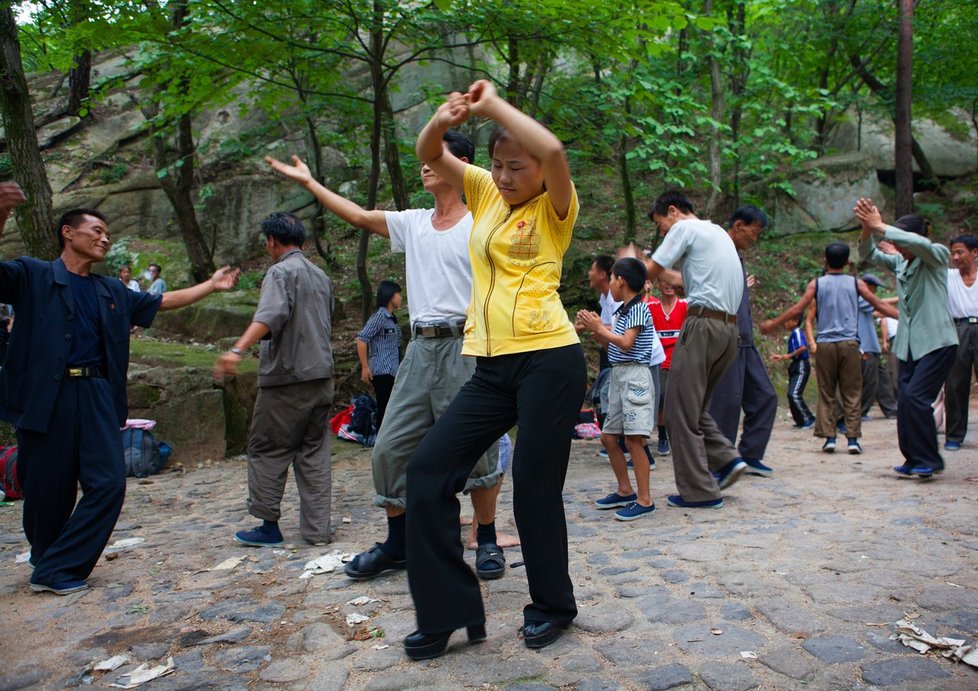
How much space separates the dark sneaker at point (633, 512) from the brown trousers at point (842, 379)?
13.2ft

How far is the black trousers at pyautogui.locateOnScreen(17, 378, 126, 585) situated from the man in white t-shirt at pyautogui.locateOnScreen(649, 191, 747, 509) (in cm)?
376

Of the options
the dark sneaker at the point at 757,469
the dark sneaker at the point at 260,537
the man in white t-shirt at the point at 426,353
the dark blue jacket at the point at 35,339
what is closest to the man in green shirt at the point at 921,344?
the dark sneaker at the point at 757,469

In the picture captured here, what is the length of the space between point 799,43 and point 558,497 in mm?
19860

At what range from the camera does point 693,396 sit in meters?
5.86

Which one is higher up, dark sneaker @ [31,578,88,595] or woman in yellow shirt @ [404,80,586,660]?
woman in yellow shirt @ [404,80,586,660]

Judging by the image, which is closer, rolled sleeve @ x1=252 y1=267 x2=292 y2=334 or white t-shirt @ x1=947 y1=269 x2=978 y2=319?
rolled sleeve @ x1=252 y1=267 x2=292 y2=334

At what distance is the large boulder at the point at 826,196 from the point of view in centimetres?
1945

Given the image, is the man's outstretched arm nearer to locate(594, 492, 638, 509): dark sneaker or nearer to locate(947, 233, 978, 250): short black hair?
locate(594, 492, 638, 509): dark sneaker

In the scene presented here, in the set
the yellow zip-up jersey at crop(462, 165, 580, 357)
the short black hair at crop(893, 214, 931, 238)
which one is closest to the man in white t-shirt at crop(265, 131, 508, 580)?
the yellow zip-up jersey at crop(462, 165, 580, 357)

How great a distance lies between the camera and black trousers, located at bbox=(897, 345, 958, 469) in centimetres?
654

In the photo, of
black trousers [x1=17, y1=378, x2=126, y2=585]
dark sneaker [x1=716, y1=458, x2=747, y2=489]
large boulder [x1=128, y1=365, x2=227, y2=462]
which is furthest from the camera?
large boulder [x1=128, y1=365, x2=227, y2=462]

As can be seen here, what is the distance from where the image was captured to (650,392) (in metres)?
6.11

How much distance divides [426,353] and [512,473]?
4.12 ft

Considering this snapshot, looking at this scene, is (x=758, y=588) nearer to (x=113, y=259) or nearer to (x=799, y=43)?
(x=113, y=259)
